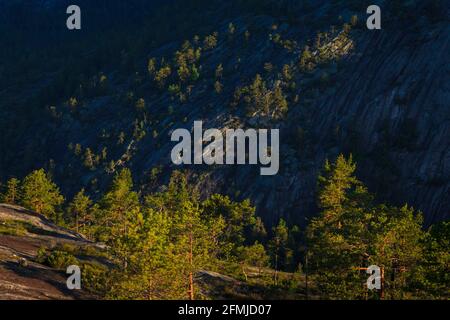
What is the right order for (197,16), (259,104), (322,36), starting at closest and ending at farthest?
(259,104), (322,36), (197,16)

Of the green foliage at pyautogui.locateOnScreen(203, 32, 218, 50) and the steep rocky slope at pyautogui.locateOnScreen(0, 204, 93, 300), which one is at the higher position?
the green foliage at pyautogui.locateOnScreen(203, 32, 218, 50)

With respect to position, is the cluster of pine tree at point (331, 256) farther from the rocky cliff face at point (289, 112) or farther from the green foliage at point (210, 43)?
the green foliage at point (210, 43)

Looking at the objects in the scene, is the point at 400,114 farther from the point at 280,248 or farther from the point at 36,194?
the point at 36,194

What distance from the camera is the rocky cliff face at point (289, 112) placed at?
9481 centimetres

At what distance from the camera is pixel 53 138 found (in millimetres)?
139250

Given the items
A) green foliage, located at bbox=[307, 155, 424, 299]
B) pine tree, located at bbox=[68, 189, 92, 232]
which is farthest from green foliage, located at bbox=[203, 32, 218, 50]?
green foliage, located at bbox=[307, 155, 424, 299]

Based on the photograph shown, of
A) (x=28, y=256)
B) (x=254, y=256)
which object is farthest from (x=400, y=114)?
(x=28, y=256)

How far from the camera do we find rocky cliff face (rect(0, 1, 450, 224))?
311 ft

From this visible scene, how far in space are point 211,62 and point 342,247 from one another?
101 m

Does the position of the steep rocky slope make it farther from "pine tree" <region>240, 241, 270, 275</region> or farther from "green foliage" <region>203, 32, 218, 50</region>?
"green foliage" <region>203, 32, 218, 50</region>

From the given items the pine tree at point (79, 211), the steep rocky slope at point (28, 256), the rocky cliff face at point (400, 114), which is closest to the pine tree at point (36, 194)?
the pine tree at point (79, 211)
